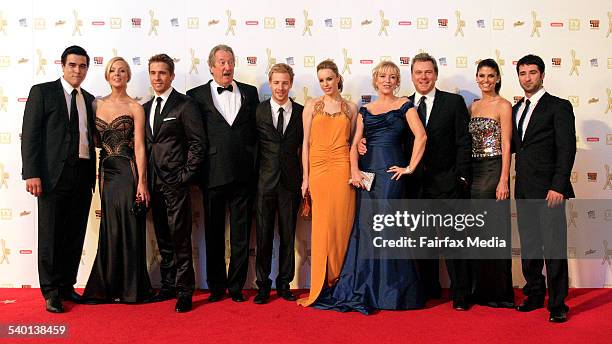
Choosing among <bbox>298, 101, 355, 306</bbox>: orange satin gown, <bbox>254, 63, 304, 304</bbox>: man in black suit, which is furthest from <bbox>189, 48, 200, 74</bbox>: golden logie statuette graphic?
<bbox>298, 101, 355, 306</bbox>: orange satin gown

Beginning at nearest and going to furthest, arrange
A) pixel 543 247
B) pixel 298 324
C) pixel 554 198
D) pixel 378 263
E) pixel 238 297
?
pixel 298 324 → pixel 554 198 → pixel 543 247 → pixel 378 263 → pixel 238 297

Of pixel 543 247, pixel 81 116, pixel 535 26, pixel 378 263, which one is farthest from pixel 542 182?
pixel 81 116

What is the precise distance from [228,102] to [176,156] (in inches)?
21.9

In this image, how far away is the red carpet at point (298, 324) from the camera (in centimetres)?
338

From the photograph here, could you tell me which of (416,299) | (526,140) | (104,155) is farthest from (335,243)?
(104,155)

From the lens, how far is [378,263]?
13.1 ft

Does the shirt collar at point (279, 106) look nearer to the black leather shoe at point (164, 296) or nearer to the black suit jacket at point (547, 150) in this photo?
the black leather shoe at point (164, 296)

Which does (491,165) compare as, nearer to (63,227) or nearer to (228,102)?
(228,102)

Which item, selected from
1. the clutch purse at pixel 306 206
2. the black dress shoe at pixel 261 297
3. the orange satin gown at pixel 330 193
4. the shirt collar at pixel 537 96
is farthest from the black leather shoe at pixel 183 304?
the shirt collar at pixel 537 96

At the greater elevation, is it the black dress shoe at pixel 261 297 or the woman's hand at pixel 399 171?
the woman's hand at pixel 399 171

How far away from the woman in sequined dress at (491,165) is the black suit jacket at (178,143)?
1.95m

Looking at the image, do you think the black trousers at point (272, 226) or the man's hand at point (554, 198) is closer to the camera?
the man's hand at point (554, 198)

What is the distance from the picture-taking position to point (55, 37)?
4699 millimetres

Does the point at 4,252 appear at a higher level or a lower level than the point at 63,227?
lower
